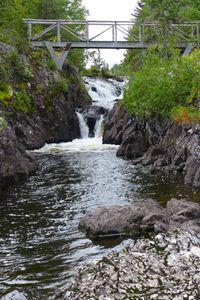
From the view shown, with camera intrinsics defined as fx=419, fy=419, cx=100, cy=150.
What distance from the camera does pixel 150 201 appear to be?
15.5 meters

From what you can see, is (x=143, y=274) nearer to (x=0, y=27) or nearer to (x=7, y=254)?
(x=7, y=254)

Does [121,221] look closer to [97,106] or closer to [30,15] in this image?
[97,106]

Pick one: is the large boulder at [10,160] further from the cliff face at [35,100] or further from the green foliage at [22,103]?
the green foliage at [22,103]

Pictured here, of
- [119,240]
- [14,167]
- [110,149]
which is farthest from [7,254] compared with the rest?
[110,149]

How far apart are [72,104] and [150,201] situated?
1124 inches

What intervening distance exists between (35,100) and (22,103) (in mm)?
2456

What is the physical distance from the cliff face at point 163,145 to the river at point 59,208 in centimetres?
90

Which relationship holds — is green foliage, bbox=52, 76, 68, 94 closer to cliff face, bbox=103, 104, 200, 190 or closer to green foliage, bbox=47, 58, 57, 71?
green foliage, bbox=47, 58, 57, 71

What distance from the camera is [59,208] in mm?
17125

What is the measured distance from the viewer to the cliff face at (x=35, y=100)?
34.0 meters

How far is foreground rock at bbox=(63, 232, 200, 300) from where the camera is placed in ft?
30.3

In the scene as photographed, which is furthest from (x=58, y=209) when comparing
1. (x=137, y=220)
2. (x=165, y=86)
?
(x=165, y=86)

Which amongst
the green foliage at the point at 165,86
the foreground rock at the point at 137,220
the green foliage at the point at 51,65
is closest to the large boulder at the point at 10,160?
the foreground rock at the point at 137,220

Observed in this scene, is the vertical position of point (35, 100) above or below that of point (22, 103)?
above
